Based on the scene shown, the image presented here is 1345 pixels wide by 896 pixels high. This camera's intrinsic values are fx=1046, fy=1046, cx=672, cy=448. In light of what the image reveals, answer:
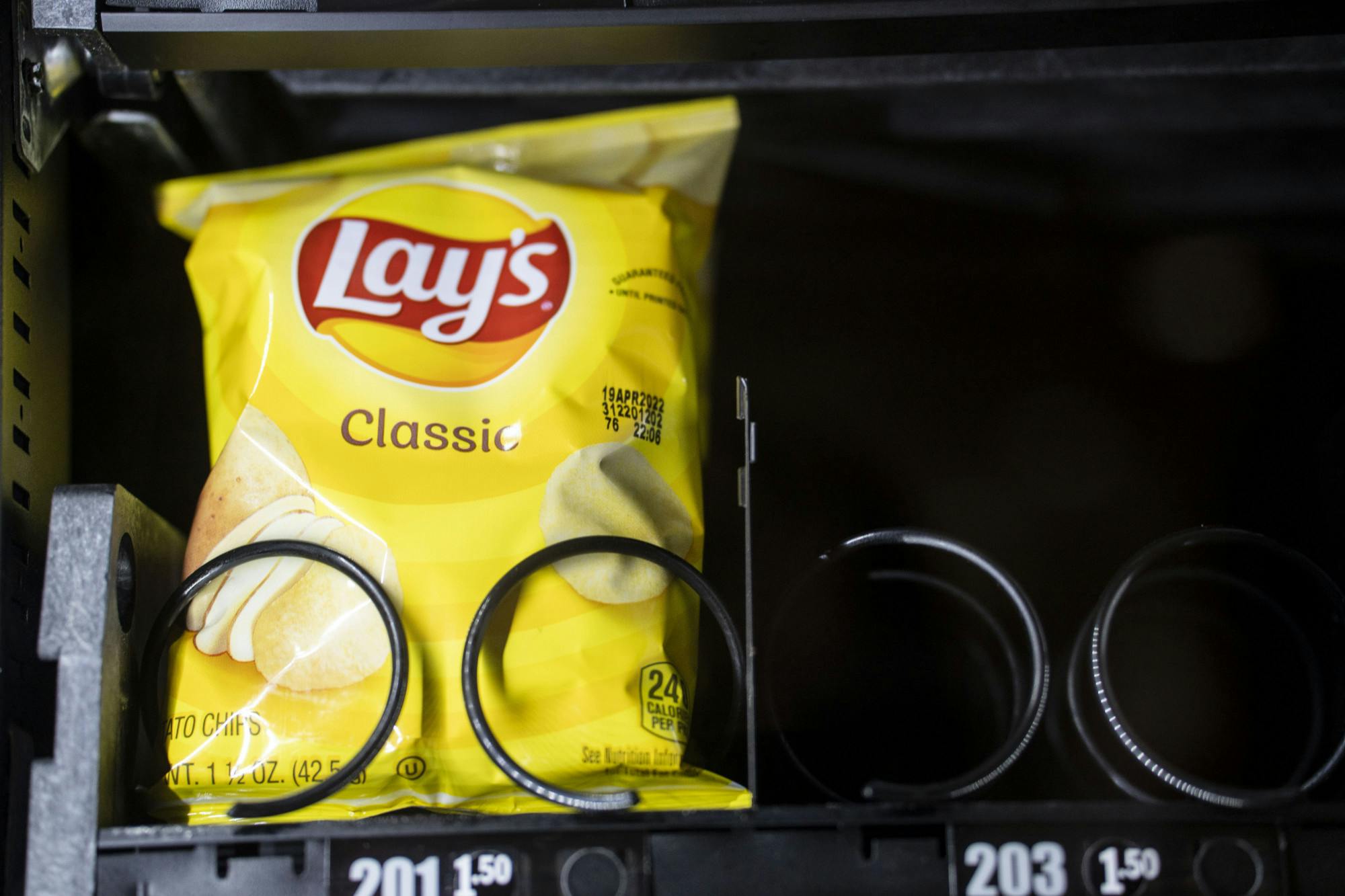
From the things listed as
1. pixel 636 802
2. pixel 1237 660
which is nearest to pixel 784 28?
pixel 636 802

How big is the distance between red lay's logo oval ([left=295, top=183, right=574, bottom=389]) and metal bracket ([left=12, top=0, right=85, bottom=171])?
0.18 metres

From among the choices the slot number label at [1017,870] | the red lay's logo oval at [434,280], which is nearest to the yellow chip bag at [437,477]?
the red lay's logo oval at [434,280]

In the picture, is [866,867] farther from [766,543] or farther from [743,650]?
[766,543]

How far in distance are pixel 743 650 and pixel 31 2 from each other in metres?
0.58

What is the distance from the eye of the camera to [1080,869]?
1.68 feet

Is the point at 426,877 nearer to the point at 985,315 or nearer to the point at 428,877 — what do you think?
the point at 428,877

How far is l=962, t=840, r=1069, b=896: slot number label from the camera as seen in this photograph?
510 mm

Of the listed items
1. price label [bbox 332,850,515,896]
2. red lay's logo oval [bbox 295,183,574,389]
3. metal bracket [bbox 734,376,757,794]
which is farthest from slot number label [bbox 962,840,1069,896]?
red lay's logo oval [bbox 295,183,574,389]

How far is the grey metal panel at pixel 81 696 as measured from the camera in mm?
506

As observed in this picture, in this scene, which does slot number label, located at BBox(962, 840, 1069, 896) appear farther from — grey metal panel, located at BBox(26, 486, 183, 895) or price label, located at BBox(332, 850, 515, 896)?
grey metal panel, located at BBox(26, 486, 183, 895)

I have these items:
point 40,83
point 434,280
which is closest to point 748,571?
point 434,280

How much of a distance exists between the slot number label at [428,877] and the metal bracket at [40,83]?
20.2 inches

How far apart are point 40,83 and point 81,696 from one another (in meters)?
0.42

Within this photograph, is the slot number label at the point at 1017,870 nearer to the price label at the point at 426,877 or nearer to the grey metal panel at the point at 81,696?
the price label at the point at 426,877
